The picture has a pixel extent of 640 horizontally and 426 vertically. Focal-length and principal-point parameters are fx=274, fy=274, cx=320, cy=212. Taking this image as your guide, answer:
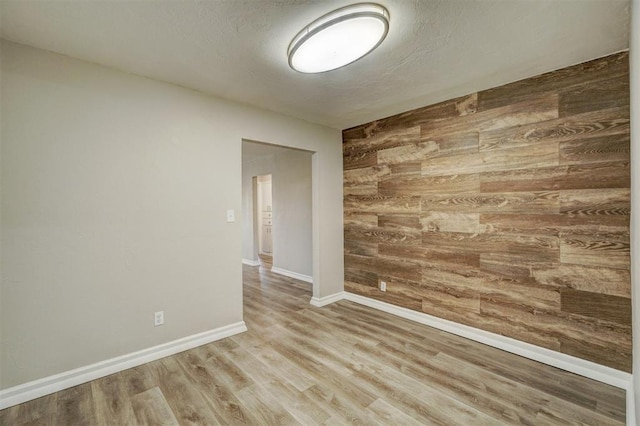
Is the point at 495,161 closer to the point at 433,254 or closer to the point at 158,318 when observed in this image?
the point at 433,254

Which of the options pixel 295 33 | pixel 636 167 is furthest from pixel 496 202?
pixel 295 33

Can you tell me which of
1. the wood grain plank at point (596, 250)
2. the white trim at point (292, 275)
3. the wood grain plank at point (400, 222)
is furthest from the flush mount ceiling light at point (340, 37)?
the white trim at point (292, 275)

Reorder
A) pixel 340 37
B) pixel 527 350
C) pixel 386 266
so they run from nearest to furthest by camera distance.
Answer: pixel 340 37 → pixel 527 350 → pixel 386 266

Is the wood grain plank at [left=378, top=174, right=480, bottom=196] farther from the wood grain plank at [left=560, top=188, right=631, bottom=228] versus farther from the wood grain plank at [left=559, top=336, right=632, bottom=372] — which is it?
the wood grain plank at [left=559, top=336, right=632, bottom=372]

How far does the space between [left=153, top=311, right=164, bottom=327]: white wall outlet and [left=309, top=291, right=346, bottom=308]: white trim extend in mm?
1867

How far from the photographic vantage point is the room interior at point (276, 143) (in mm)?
1752

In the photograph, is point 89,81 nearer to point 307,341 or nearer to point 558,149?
point 307,341

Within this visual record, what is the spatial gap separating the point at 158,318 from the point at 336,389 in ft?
5.41

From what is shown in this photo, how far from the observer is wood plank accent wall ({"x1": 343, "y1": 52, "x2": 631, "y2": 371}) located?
6.67ft

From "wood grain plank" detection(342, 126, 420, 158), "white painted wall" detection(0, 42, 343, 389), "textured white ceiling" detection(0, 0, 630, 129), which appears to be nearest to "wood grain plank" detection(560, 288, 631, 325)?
"textured white ceiling" detection(0, 0, 630, 129)

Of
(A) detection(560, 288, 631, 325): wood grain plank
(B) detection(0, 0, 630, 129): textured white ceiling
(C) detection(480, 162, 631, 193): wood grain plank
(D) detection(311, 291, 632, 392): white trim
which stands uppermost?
(B) detection(0, 0, 630, 129): textured white ceiling

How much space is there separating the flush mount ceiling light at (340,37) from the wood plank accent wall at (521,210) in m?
1.55

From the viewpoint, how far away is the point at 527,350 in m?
2.38

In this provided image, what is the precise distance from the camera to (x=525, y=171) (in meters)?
2.40
